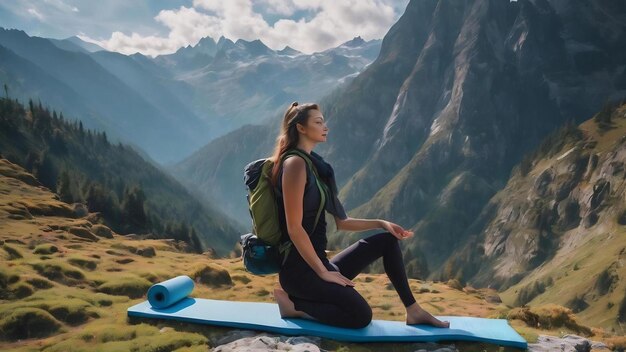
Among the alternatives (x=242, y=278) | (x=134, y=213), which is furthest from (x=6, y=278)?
(x=134, y=213)

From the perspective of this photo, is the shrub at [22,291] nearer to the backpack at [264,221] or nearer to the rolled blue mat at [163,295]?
the rolled blue mat at [163,295]

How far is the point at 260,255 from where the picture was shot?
11016 millimetres

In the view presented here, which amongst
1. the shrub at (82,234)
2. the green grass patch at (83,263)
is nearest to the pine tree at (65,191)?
the shrub at (82,234)

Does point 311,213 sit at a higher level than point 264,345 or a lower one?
higher

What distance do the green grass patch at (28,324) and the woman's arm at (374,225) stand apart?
434 inches

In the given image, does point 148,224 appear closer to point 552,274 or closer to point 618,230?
point 552,274

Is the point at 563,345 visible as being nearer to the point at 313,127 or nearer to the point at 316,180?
the point at 316,180

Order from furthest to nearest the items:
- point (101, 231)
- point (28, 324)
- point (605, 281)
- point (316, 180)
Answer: point (605, 281) < point (101, 231) < point (28, 324) < point (316, 180)

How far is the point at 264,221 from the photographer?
35.2 feet

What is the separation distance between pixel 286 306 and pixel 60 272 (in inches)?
692

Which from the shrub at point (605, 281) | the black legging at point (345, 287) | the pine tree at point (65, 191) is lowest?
the shrub at point (605, 281)

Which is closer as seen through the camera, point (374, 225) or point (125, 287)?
point (374, 225)

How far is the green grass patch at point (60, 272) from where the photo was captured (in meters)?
23.8

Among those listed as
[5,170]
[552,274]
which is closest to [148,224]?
[5,170]
